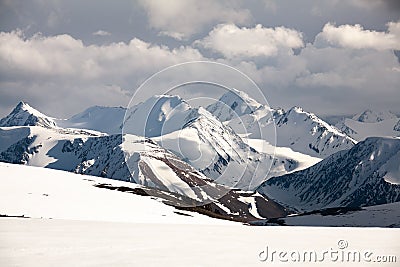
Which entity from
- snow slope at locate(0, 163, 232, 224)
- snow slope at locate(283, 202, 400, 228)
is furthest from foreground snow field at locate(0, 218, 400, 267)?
snow slope at locate(283, 202, 400, 228)

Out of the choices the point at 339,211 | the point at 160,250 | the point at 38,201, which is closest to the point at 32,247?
the point at 160,250

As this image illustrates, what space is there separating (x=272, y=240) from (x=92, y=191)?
241 ft

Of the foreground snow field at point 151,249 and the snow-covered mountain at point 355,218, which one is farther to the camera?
the snow-covered mountain at point 355,218

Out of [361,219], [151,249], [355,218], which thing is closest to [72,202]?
[151,249]

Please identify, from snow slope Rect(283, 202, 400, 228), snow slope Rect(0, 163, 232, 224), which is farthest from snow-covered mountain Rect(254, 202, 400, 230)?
snow slope Rect(0, 163, 232, 224)

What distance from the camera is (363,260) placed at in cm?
3203

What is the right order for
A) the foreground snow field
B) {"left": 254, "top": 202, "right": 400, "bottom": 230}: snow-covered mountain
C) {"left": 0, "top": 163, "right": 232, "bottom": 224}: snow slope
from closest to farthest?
the foreground snow field
{"left": 0, "top": 163, "right": 232, "bottom": 224}: snow slope
{"left": 254, "top": 202, "right": 400, "bottom": 230}: snow-covered mountain

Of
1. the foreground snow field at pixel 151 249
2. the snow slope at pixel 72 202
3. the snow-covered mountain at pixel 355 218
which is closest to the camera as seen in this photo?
the foreground snow field at pixel 151 249

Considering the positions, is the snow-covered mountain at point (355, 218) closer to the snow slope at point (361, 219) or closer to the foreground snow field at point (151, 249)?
the snow slope at point (361, 219)

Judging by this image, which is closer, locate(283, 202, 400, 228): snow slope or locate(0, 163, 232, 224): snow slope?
locate(0, 163, 232, 224): snow slope

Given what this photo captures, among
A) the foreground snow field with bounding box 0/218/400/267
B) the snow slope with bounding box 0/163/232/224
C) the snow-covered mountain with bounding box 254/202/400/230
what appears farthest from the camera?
the snow-covered mountain with bounding box 254/202/400/230

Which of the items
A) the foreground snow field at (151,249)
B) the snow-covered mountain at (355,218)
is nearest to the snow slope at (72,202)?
the foreground snow field at (151,249)

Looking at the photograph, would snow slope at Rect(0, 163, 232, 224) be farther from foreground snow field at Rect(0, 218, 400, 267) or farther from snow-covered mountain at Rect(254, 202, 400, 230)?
snow-covered mountain at Rect(254, 202, 400, 230)

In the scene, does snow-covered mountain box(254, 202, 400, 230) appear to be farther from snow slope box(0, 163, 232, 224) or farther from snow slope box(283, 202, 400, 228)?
snow slope box(0, 163, 232, 224)
